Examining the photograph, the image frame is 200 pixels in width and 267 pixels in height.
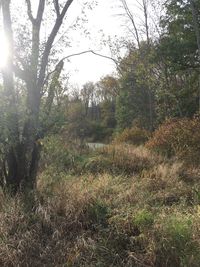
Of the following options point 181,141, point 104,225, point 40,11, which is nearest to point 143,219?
point 104,225

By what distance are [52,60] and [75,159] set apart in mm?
5527

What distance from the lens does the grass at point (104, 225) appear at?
571 cm

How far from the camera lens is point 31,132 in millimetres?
9156

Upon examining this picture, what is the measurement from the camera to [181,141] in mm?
14938

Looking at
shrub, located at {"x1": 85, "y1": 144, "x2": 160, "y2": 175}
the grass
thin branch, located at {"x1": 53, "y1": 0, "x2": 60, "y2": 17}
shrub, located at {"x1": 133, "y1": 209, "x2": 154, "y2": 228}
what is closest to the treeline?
shrub, located at {"x1": 85, "y1": 144, "x2": 160, "y2": 175}

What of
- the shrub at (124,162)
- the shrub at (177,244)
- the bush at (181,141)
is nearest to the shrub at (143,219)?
the shrub at (177,244)

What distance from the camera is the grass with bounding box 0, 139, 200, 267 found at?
5715 millimetres

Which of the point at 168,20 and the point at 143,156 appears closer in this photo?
the point at 143,156

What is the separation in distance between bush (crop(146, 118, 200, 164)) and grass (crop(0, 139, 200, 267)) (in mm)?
4268

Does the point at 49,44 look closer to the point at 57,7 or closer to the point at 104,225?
the point at 57,7

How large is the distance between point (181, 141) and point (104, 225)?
859 cm

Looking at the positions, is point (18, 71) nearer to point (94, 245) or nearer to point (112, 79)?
point (94, 245)

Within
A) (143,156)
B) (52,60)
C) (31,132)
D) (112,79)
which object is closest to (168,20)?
(143,156)

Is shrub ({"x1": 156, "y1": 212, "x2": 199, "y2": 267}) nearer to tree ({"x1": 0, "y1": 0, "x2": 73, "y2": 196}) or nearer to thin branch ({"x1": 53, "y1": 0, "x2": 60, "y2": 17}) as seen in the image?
tree ({"x1": 0, "y1": 0, "x2": 73, "y2": 196})
